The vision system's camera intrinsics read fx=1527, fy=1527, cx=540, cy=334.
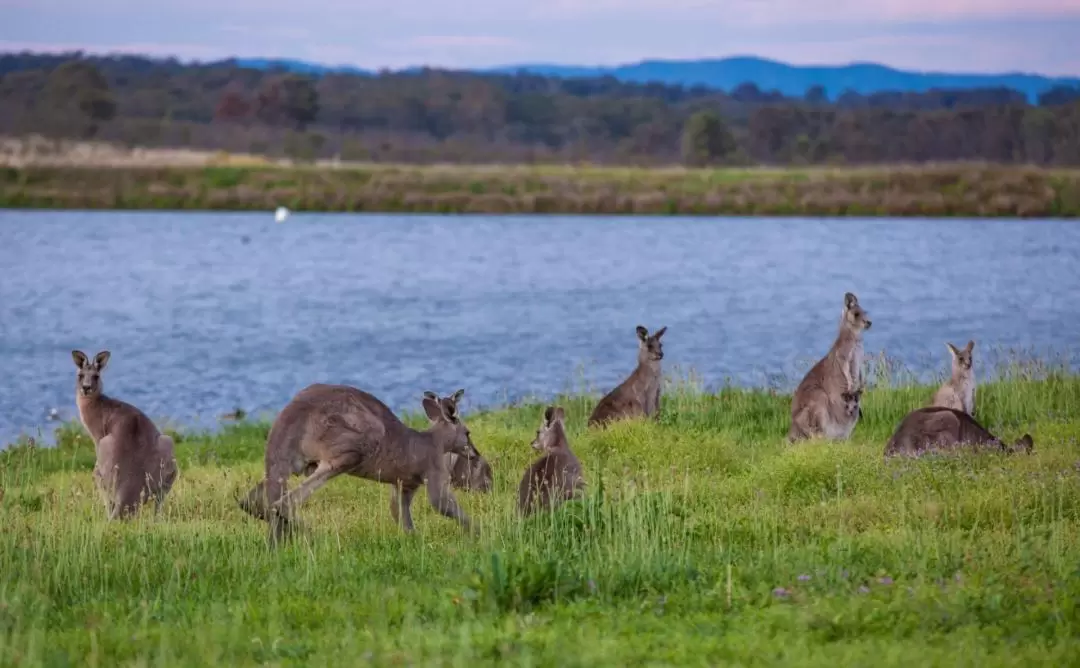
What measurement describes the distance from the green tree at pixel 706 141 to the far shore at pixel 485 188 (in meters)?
16.5

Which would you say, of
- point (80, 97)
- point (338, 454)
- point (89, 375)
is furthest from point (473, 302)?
point (80, 97)

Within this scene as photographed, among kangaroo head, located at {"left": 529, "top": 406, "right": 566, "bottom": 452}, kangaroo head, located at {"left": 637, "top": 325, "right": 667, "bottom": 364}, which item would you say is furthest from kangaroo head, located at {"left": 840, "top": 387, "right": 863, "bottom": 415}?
kangaroo head, located at {"left": 529, "top": 406, "right": 566, "bottom": 452}

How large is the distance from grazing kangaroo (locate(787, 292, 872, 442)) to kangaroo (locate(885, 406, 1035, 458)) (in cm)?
156

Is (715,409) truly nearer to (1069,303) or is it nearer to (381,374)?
(381,374)

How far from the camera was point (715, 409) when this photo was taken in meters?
17.0

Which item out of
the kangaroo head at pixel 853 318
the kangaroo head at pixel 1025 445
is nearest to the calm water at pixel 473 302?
the kangaroo head at pixel 853 318

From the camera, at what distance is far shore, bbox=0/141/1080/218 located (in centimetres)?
7700

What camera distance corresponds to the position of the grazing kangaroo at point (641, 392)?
15461 mm

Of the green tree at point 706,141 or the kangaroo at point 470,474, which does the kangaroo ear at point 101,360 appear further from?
the green tree at point 706,141

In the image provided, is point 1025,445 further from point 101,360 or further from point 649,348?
point 101,360

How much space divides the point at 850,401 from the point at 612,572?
707cm

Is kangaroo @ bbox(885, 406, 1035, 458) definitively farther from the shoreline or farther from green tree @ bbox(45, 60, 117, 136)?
green tree @ bbox(45, 60, 117, 136)

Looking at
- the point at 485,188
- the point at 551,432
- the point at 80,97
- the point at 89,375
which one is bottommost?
the point at 551,432

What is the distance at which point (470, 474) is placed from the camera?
12477mm
